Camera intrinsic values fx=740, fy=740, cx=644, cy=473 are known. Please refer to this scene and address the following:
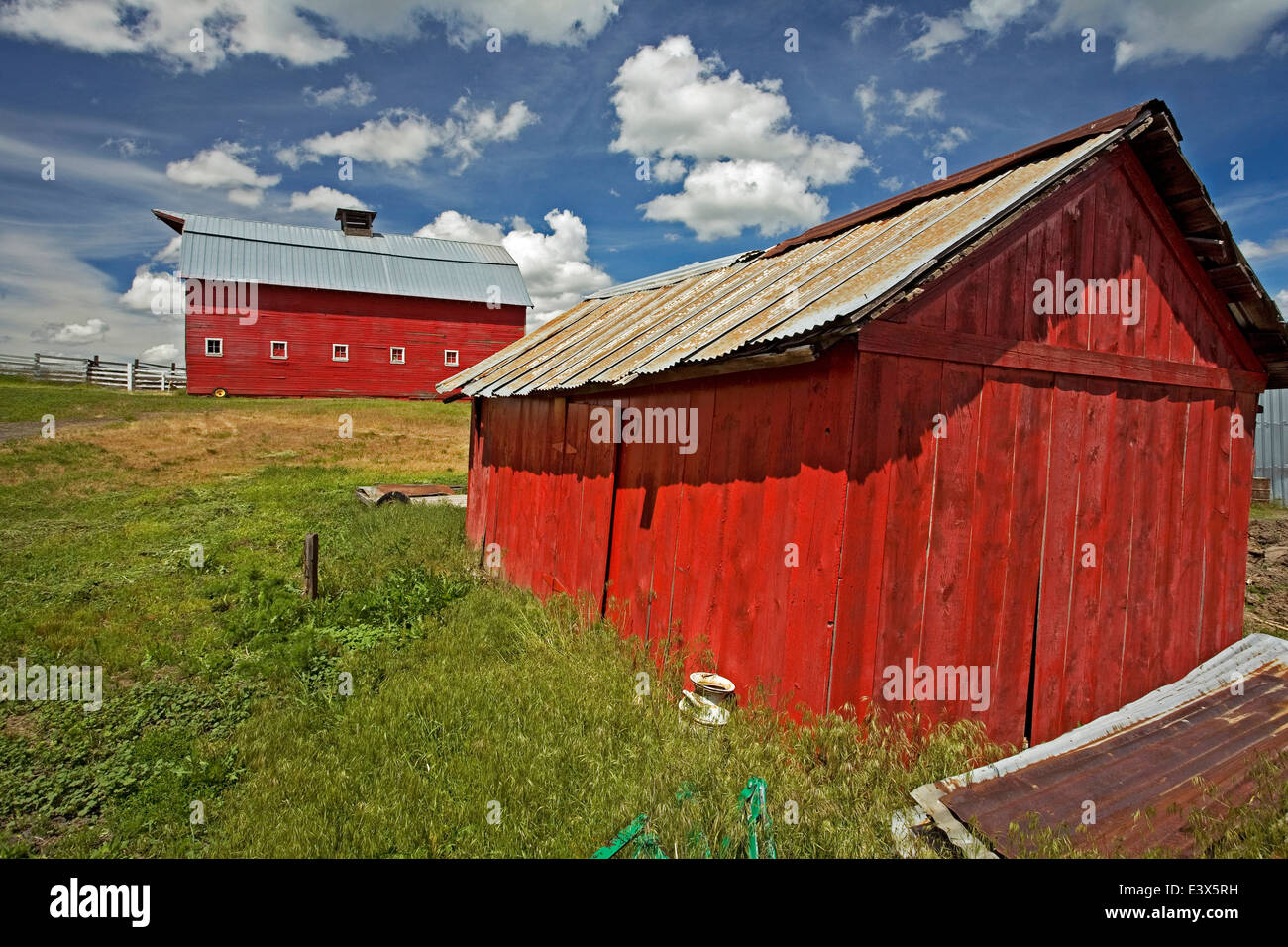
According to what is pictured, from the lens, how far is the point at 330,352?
101ft

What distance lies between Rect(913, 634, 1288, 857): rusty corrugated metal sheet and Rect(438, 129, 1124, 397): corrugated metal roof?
9.53ft

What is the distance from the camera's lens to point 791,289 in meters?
5.86

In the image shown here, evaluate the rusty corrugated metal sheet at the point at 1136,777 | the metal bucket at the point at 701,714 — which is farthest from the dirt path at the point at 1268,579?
the metal bucket at the point at 701,714

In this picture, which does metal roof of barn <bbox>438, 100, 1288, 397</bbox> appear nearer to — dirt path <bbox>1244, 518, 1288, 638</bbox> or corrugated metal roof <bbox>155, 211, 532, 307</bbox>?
dirt path <bbox>1244, 518, 1288, 638</bbox>

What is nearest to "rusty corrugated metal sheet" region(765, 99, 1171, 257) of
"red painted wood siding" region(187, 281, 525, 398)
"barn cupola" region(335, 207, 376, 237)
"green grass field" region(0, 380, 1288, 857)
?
"green grass field" region(0, 380, 1288, 857)

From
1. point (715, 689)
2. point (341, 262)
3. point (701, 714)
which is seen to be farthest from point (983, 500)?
point (341, 262)

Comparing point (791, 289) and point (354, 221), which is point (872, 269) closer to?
point (791, 289)

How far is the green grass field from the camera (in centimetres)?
405

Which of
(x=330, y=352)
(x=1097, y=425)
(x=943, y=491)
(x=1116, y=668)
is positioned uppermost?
(x=330, y=352)

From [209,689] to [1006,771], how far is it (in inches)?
A: 244

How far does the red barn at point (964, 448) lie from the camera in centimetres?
475
